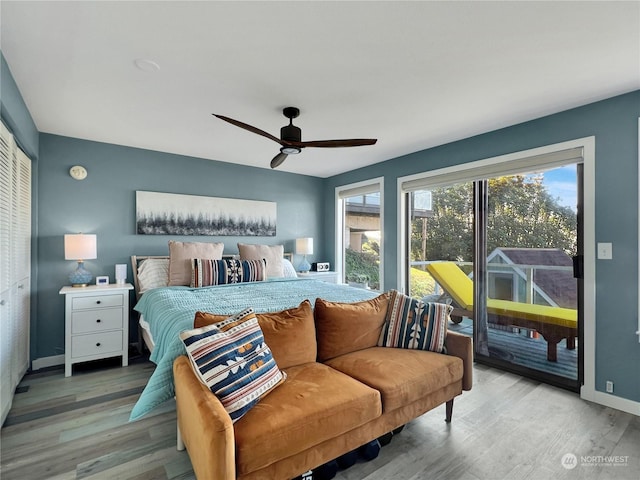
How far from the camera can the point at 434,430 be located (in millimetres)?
2197

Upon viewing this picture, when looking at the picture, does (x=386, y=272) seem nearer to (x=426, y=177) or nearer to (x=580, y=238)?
(x=426, y=177)

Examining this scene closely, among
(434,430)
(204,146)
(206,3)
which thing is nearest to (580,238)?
(434,430)

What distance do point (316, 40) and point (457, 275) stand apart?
2.90m

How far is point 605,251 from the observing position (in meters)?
2.55

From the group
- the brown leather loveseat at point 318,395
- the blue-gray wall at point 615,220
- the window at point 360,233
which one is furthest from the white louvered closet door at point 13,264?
the blue-gray wall at point 615,220

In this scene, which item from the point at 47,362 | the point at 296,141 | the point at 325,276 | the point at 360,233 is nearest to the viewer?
the point at 296,141

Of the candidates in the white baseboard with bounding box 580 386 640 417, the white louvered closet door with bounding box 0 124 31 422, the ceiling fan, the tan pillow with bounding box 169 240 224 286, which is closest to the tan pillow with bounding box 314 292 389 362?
the ceiling fan

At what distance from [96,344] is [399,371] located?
301 centimetres

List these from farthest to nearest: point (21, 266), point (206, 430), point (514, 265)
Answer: point (514, 265) → point (21, 266) → point (206, 430)

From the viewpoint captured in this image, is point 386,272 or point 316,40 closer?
point 316,40

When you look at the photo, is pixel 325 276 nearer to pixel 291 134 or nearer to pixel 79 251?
pixel 291 134

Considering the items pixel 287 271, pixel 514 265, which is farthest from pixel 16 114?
pixel 514 265

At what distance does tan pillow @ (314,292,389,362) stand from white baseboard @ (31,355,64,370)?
3023 millimetres

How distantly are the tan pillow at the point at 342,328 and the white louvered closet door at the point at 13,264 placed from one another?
214 cm
